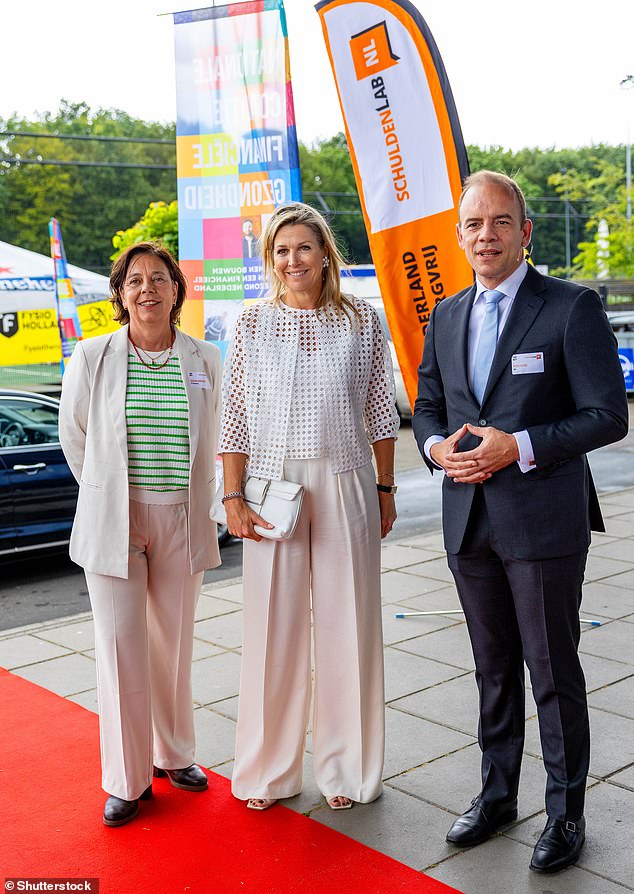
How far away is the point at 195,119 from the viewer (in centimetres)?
647

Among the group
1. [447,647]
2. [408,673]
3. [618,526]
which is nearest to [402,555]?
[618,526]

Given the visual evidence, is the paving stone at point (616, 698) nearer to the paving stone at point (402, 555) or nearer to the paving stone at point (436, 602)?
the paving stone at point (436, 602)

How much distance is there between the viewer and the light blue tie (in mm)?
3084

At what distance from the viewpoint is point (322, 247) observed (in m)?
3.47


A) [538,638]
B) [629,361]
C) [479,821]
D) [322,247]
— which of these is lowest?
[479,821]

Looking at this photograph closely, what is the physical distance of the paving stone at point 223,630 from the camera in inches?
222

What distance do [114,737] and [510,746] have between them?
56.2 inches

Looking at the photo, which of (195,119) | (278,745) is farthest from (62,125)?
(278,745)

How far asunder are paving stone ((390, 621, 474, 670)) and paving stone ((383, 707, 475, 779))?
2.54 ft

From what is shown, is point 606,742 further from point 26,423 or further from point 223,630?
point 26,423

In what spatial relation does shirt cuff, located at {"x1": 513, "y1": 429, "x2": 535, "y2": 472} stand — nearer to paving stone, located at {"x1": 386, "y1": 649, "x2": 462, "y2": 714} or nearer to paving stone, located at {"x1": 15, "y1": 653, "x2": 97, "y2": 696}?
paving stone, located at {"x1": 386, "y1": 649, "x2": 462, "y2": 714}

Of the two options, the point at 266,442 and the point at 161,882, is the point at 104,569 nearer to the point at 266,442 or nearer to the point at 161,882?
the point at 266,442

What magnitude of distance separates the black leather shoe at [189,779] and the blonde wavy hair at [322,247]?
1.86m

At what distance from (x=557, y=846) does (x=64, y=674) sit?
3.00 metres
